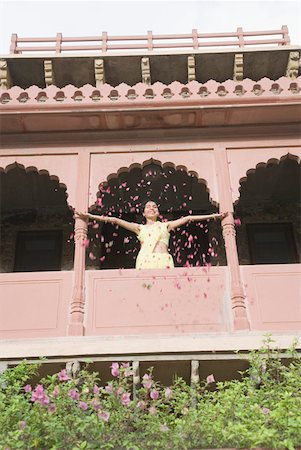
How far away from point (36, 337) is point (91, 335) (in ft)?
2.02

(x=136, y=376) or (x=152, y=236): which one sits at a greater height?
(x=152, y=236)

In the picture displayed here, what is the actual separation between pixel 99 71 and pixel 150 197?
2.59 m

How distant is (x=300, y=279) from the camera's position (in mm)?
7188

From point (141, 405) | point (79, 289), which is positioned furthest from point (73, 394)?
point (79, 289)

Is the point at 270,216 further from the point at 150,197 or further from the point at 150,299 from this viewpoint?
the point at 150,299

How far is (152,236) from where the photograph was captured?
8.14 m

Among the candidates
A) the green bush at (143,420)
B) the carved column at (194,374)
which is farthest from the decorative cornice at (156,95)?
the green bush at (143,420)

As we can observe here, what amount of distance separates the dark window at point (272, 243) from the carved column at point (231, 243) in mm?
2421

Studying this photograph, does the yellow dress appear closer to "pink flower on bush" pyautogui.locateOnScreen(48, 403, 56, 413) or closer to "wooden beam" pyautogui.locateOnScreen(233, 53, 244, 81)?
"pink flower on bush" pyautogui.locateOnScreen(48, 403, 56, 413)

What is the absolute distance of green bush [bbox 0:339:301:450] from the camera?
16.5 feet

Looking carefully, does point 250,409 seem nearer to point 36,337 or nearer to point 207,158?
point 36,337

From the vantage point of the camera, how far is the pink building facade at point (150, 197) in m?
6.80

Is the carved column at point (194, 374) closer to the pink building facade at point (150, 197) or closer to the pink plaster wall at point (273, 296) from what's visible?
the pink building facade at point (150, 197)

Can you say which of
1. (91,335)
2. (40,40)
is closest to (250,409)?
(91,335)
